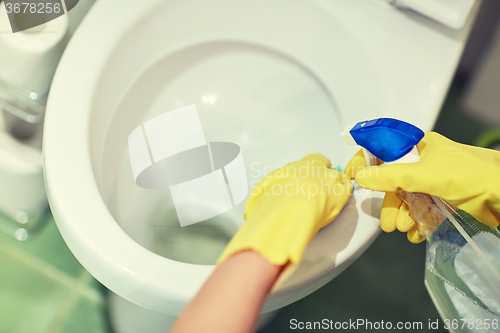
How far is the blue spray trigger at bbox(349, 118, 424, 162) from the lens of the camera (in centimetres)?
40

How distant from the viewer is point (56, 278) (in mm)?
802

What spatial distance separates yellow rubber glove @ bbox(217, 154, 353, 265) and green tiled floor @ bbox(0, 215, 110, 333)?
0.53 m

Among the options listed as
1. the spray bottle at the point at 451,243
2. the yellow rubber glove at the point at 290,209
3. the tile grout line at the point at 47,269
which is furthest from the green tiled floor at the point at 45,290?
the spray bottle at the point at 451,243

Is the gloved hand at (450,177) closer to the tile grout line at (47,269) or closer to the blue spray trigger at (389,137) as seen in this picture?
the blue spray trigger at (389,137)

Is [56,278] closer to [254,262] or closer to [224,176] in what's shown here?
[224,176]

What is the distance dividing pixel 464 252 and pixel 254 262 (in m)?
0.31

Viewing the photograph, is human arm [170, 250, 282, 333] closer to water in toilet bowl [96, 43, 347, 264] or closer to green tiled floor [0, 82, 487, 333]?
water in toilet bowl [96, 43, 347, 264]

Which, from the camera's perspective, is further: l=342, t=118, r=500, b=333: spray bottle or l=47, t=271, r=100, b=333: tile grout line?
l=47, t=271, r=100, b=333: tile grout line

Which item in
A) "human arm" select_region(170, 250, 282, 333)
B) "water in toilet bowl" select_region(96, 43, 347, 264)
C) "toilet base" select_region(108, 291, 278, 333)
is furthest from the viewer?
"toilet base" select_region(108, 291, 278, 333)

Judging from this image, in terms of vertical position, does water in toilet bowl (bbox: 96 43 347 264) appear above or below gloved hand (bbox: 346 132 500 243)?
below

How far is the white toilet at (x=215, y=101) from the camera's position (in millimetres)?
430

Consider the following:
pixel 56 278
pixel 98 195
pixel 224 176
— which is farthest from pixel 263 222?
pixel 56 278

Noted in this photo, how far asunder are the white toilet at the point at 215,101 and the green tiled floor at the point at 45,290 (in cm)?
30

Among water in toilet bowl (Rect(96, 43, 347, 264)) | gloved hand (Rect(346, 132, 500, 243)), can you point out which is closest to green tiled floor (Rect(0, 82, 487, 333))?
water in toilet bowl (Rect(96, 43, 347, 264))
